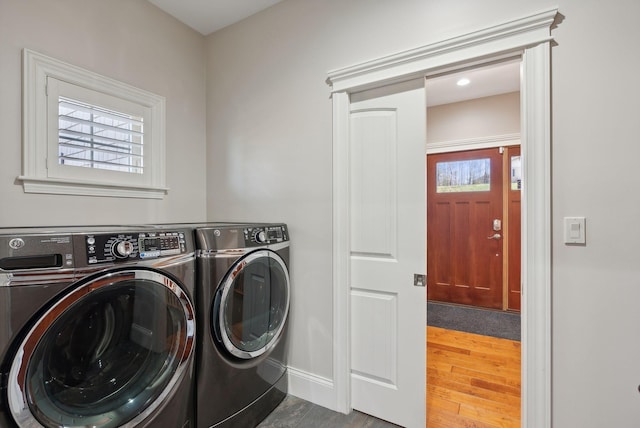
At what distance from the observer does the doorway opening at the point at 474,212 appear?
321cm

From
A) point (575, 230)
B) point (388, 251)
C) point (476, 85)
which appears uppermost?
point (476, 85)

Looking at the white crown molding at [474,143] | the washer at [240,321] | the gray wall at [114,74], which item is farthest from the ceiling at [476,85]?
the washer at [240,321]

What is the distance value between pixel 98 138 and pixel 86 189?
322 mm

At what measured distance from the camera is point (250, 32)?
88.8 inches

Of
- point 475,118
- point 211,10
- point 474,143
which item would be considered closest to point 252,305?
point 211,10

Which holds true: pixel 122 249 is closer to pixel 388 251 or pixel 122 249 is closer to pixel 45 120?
pixel 45 120

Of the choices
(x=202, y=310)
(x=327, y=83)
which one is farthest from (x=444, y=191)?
(x=202, y=310)

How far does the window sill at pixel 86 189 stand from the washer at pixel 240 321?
0.77 meters

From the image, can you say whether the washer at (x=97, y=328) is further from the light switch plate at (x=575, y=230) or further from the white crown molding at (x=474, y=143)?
the white crown molding at (x=474, y=143)

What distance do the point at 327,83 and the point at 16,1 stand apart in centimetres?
167

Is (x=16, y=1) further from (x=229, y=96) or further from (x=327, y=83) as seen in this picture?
(x=327, y=83)

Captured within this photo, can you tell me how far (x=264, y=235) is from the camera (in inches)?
70.4

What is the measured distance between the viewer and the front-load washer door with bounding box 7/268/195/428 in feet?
3.21

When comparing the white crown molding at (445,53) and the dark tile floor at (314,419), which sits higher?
the white crown molding at (445,53)
